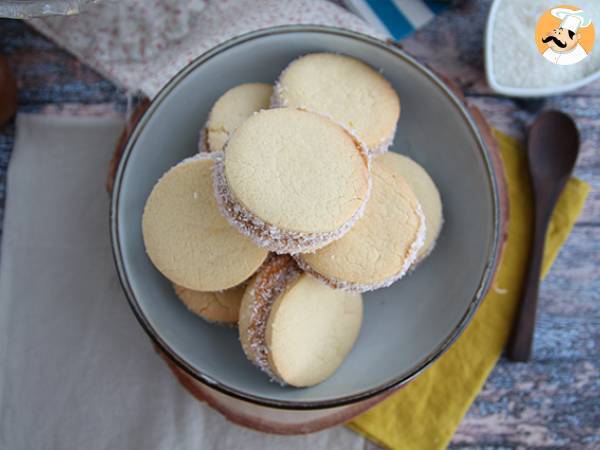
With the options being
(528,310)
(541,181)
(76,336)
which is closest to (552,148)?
(541,181)

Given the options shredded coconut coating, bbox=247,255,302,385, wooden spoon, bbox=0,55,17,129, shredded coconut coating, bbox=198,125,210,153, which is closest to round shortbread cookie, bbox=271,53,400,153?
shredded coconut coating, bbox=198,125,210,153

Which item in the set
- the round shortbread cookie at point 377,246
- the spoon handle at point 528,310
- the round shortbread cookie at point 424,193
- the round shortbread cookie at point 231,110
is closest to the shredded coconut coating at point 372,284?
the round shortbread cookie at point 377,246

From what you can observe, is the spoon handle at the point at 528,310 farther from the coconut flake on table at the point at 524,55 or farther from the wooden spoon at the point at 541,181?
the coconut flake on table at the point at 524,55

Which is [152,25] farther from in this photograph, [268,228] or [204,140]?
[268,228]

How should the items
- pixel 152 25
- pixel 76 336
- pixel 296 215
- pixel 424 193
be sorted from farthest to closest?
→ pixel 152 25 < pixel 76 336 < pixel 424 193 < pixel 296 215

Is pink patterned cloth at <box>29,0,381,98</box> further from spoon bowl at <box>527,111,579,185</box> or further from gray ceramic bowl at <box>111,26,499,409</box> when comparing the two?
spoon bowl at <box>527,111,579,185</box>

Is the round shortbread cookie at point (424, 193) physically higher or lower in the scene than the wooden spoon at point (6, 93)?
lower
